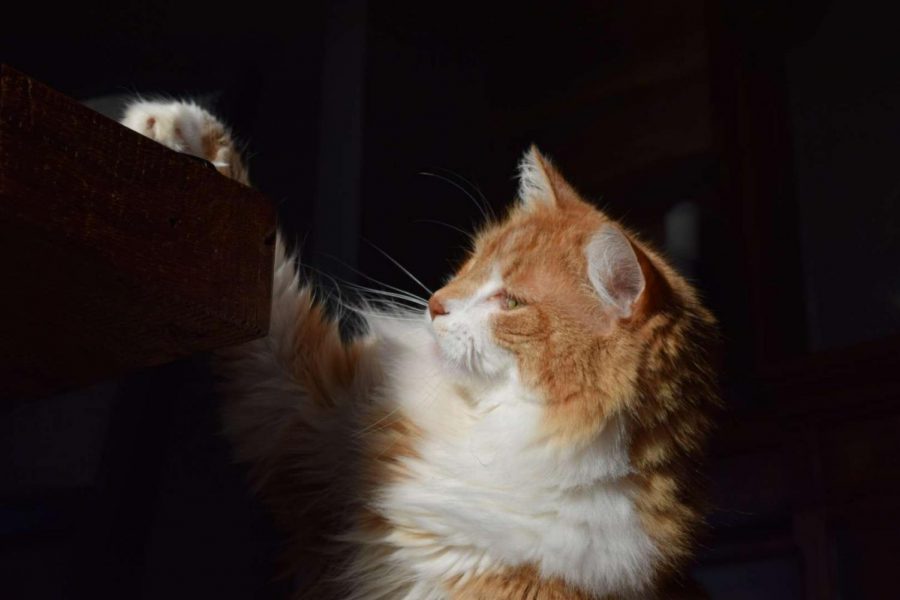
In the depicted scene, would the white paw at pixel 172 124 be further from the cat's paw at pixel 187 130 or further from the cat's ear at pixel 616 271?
the cat's ear at pixel 616 271

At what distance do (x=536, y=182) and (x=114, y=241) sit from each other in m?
0.94

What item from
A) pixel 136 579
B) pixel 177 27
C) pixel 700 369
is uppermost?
pixel 177 27

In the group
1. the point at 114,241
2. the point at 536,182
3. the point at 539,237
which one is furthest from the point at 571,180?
the point at 114,241

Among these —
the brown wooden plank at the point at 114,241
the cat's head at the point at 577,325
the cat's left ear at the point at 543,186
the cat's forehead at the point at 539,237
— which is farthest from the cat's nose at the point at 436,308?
the brown wooden plank at the point at 114,241

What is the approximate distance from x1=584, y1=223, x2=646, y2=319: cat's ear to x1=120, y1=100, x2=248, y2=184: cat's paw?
18.5 inches

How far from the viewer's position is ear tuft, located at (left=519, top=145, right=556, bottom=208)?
141 cm

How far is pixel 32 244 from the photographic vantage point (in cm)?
59

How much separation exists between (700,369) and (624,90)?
132 centimetres

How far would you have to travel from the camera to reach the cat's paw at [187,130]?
1175mm

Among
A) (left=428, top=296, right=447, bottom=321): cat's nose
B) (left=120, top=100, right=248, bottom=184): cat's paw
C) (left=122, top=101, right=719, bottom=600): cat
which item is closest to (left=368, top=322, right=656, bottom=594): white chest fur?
(left=122, top=101, right=719, bottom=600): cat

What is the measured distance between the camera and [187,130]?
120 cm

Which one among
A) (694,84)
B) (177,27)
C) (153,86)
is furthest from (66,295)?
(694,84)

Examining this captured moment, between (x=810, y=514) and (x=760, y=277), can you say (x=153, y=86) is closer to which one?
(x=760, y=277)

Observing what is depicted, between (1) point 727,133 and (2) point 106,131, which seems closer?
(2) point 106,131
